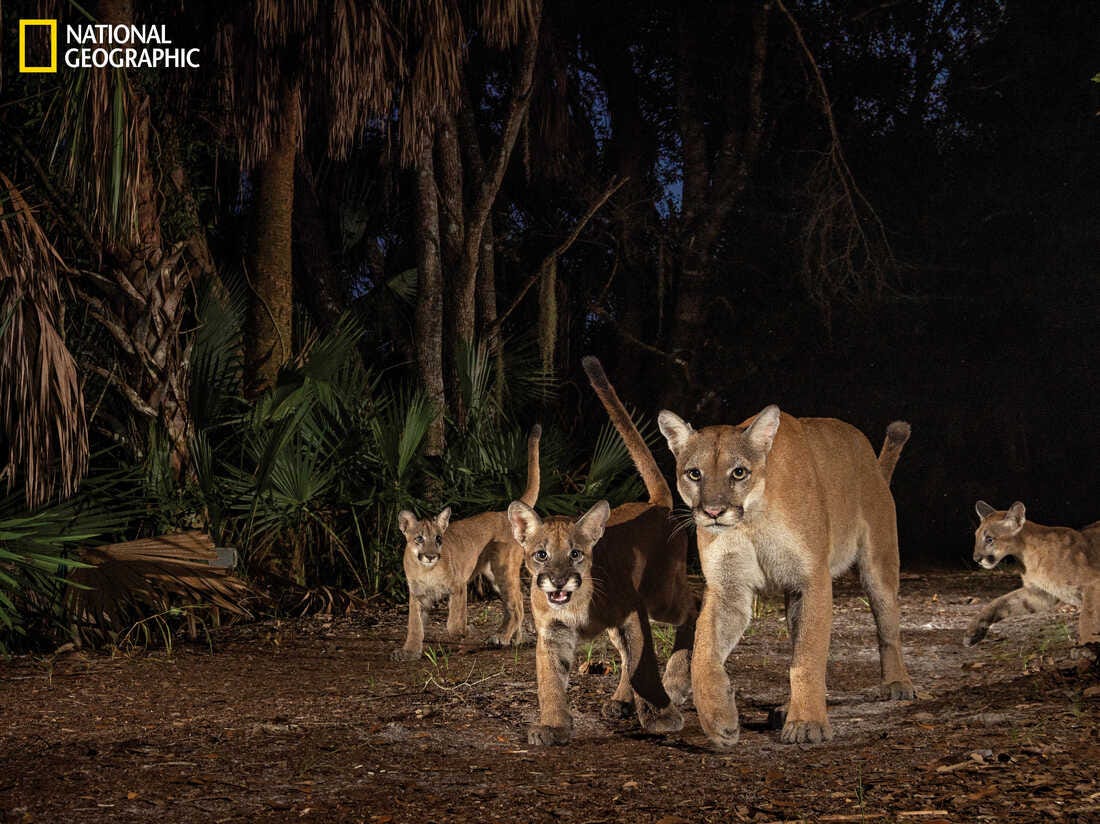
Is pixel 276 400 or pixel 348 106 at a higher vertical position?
pixel 348 106

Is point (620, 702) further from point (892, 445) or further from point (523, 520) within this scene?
point (892, 445)

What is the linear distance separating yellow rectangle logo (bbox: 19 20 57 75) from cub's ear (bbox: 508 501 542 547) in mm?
4505

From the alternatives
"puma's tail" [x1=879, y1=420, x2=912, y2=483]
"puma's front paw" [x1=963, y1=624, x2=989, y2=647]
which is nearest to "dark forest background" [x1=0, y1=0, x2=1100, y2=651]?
"puma's front paw" [x1=963, y1=624, x2=989, y2=647]

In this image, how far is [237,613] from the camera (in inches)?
363

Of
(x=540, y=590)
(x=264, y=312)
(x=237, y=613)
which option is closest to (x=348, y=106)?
(x=264, y=312)

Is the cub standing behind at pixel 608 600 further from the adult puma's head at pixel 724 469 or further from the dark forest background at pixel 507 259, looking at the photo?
the dark forest background at pixel 507 259

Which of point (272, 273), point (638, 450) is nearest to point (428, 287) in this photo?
point (272, 273)

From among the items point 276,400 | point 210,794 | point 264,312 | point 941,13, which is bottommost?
point 210,794

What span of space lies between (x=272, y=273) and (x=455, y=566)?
134 inches

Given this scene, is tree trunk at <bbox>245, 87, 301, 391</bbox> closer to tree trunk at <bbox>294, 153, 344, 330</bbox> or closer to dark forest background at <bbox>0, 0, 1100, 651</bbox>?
dark forest background at <bbox>0, 0, 1100, 651</bbox>

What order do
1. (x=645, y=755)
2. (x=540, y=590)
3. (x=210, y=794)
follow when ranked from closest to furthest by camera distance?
(x=210, y=794) < (x=645, y=755) < (x=540, y=590)

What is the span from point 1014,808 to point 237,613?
21.2 feet

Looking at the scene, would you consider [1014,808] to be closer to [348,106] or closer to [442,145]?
[348,106]

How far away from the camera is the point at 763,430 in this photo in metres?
5.14
